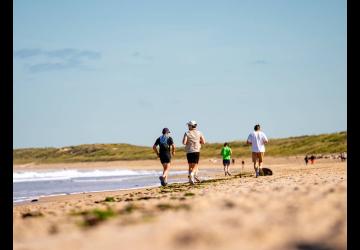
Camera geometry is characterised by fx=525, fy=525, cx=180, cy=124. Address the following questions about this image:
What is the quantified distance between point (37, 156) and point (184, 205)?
12939cm

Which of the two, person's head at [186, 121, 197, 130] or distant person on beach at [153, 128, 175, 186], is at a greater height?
person's head at [186, 121, 197, 130]

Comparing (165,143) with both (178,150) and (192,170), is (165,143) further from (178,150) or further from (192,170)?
(178,150)

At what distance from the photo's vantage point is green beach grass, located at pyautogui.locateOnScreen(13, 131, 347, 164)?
75037 mm

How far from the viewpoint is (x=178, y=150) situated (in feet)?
341

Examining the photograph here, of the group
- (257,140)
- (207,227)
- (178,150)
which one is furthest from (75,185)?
(178,150)

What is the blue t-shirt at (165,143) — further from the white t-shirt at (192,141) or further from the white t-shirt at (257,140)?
the white t-shirt at (257,140)

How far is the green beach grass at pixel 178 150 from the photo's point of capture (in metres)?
75.0

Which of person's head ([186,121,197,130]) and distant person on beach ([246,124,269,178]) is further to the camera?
distant person on beach ([246,124,269,178])

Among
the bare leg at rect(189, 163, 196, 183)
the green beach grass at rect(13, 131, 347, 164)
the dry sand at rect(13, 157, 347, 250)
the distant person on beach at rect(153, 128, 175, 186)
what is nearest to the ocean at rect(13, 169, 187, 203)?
the distant person on beach at rect(153, 128, 175, 186)

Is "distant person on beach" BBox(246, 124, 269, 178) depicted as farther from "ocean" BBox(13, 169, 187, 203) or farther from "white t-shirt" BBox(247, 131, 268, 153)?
"ocean" BBox(13, 169, 187, 203)

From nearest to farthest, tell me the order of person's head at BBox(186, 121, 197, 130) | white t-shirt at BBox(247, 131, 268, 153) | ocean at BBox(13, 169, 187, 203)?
1. person's head at BBox(186, 121, 197, 130)
2. white t-shirt at BBox(247, 131, 268, 153)
3. ocean at BBox(13, 169, 187, 203)

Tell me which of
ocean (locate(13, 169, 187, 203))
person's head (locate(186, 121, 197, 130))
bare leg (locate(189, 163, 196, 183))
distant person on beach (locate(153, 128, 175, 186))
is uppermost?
person's head (locate(186, 121, 197, 130))

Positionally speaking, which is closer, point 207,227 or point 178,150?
point 207,227
